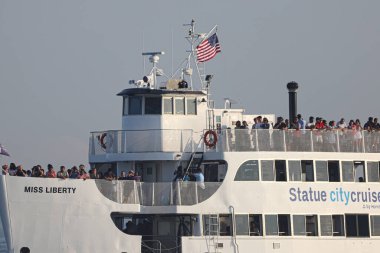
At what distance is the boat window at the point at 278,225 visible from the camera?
3326cm

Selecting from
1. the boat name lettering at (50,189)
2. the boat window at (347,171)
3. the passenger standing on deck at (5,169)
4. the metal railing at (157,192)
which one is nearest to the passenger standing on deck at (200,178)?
the metal railing at (157,192)

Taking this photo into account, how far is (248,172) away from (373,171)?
496cm

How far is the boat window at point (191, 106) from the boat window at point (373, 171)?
6.34 metres

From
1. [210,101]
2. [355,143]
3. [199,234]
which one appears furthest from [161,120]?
[355,143]

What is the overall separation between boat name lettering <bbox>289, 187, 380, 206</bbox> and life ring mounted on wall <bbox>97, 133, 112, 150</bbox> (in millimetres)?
6305

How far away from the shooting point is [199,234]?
32500 millimetres

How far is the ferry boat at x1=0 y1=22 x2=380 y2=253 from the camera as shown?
102 feet

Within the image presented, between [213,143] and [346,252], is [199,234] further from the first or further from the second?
[346,252]

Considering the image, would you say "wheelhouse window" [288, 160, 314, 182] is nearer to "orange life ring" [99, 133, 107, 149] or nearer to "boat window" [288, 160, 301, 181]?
"boat window" [288, 160, 301, 181]

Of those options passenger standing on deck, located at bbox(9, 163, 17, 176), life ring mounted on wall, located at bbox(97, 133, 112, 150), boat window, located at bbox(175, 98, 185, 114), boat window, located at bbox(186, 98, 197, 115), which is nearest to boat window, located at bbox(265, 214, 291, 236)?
boat window, located at bbox(186, 98, 197, 115)

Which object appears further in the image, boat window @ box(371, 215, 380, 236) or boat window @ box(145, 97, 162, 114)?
boat window @ box(145, 97, 162, 114)

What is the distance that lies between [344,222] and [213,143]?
5351mm

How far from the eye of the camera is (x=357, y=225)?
34.8 m

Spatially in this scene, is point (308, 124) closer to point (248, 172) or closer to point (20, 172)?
point (248, 172)
